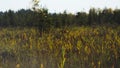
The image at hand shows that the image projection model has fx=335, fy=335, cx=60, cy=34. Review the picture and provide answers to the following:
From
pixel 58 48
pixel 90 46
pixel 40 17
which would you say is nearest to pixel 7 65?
pixel 58 48

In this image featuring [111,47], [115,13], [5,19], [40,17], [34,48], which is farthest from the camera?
[5,19]

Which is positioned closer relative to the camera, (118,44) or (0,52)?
(118,44)

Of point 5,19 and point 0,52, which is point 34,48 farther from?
point 5,19

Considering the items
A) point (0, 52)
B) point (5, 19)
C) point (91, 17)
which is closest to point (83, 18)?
point (91, 17)

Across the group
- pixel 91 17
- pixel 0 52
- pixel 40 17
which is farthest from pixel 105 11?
pixel 0 52

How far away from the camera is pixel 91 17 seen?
24.6 metres

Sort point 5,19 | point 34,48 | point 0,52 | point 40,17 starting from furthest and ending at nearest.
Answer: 1. point 5,19
2. point 40,17
3. point 0,52
4. point 34,48

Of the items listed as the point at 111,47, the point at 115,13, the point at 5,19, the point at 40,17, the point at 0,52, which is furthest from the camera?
the point at 5,19

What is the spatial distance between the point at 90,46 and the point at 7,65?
133 cm

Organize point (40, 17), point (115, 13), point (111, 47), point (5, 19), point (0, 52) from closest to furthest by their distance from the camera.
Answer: point (111, 47) < point (0, 52) < point (40, 17) < point (115, 13) < point (5, 19)

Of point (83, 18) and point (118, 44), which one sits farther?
point (83, 18)

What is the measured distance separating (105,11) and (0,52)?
19465 millimetres

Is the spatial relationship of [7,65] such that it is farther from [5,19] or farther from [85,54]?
[5,19]

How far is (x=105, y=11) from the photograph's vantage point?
2450 cm
